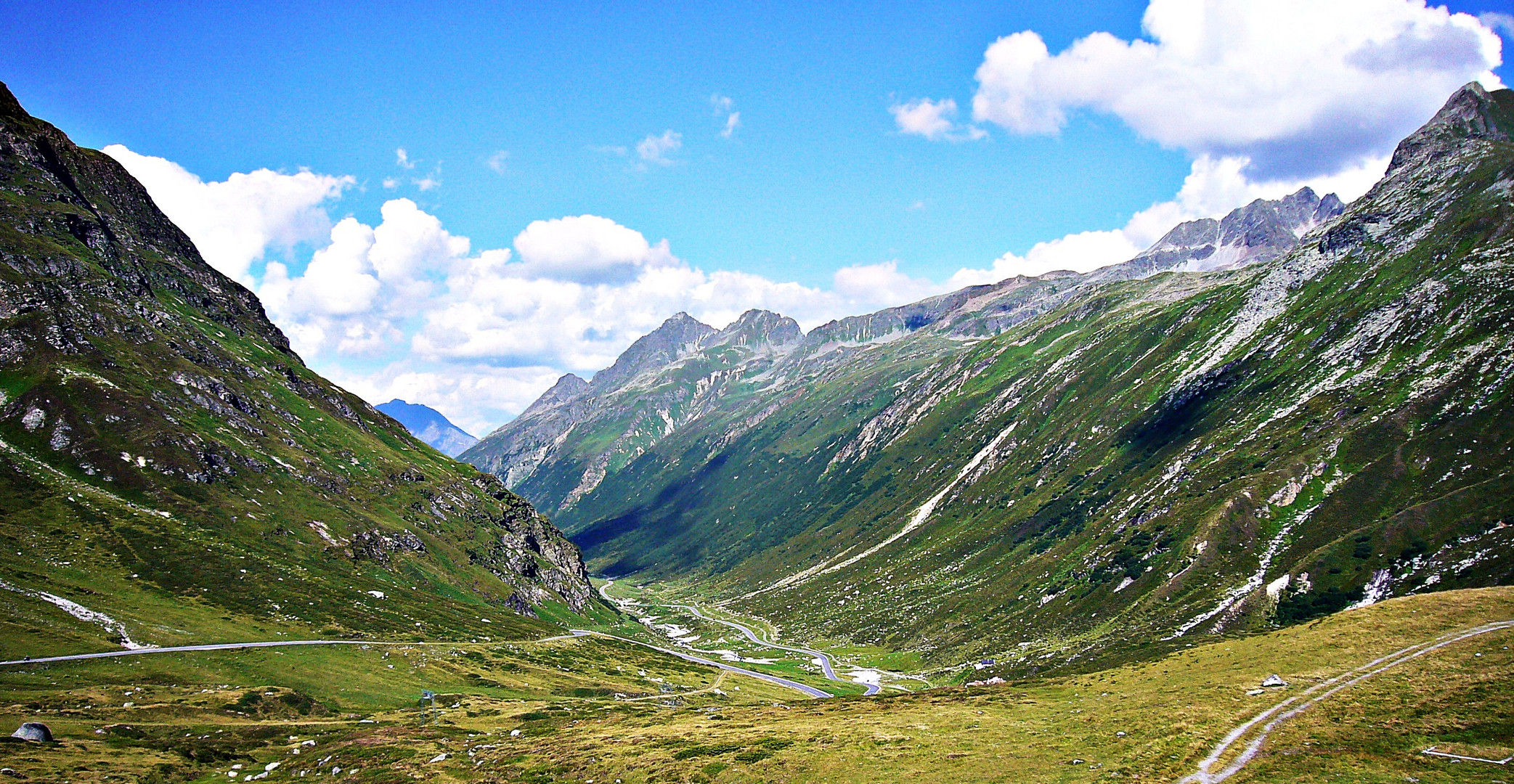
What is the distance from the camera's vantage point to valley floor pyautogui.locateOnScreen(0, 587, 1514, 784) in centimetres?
3759

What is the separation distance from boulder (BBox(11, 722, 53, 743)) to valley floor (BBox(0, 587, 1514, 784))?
1.23m

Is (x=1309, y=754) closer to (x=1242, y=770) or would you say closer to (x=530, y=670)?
(x=1242, y=770)

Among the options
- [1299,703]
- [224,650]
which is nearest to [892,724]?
[1299,703]

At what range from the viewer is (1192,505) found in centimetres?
18775

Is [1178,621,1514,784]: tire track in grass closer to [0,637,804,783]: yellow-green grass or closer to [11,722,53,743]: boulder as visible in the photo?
[0,637,804,783]: yellow-green grass

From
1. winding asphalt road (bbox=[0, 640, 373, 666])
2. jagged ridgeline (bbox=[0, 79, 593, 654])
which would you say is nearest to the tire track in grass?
winding asphalt road (bbox=[0, 640, 373, 666])

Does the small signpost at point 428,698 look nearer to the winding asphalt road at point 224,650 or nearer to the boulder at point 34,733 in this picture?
the winding asphalt road at point 224,650

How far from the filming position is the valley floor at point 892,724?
123 ft

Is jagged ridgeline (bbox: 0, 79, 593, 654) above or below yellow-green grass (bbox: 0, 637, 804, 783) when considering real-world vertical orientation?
above

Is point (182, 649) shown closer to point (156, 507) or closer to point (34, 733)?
point (34, 733)

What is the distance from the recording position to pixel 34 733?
158 feet

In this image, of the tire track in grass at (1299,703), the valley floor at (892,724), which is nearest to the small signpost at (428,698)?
the valley floor at (892,724)

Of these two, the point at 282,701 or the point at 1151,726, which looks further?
the point at 282,701

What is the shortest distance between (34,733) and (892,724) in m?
61.9
